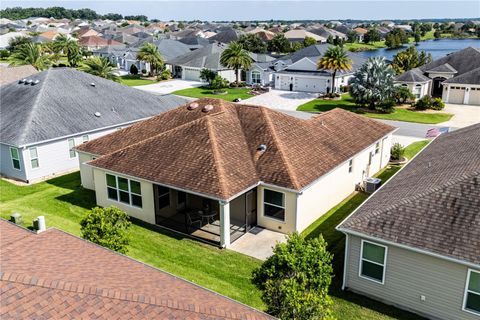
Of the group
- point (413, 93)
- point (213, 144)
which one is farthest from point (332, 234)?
point (413, 93)

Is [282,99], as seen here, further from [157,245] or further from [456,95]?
[157,245]

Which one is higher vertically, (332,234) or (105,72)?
(105,72)

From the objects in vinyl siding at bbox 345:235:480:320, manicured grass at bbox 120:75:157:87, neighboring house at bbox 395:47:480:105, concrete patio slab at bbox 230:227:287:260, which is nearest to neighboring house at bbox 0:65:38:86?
manicured grass at bbox 120:75:157:87

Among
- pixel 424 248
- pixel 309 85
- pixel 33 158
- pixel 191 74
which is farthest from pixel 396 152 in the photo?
pixel 191 74

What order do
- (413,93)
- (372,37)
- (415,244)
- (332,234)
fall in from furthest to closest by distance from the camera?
1. (372,37)
2. (413,93)
3. (332,234)
4. (415,244)

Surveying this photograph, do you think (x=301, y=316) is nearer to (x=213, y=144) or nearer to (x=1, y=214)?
(x=213, y=144)

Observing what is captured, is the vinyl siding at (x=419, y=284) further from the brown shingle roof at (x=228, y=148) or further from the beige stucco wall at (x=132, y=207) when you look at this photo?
the beige stucco wall at (x=132, y=207)
